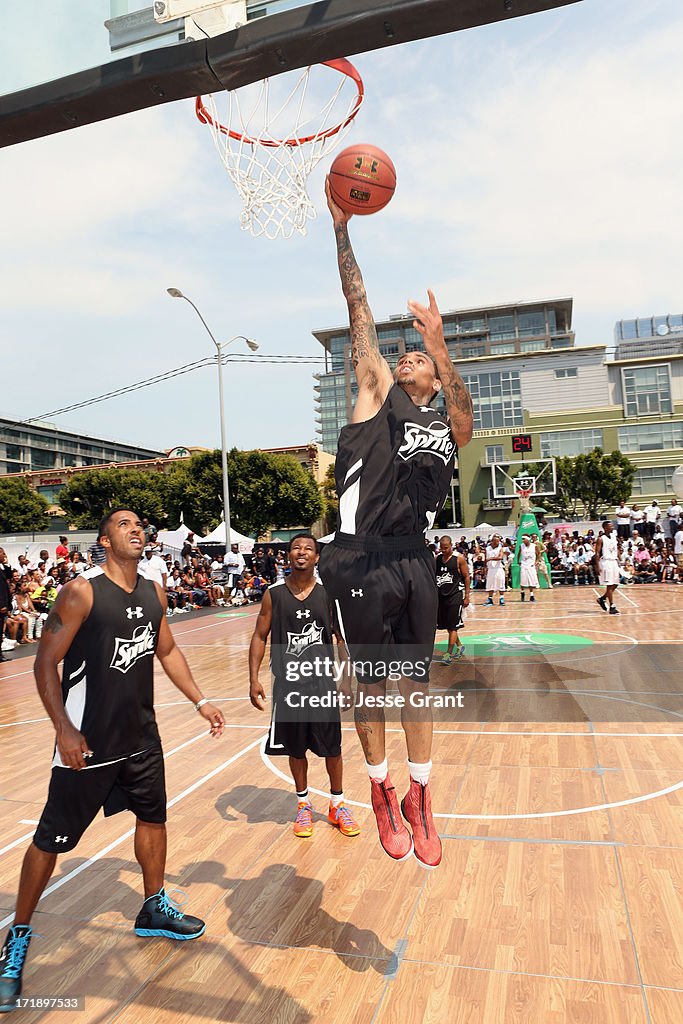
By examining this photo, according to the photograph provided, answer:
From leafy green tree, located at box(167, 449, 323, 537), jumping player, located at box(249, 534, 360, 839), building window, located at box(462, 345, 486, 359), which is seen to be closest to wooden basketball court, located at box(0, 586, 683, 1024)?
jumping player, located at box(249, 534, 360, 839)

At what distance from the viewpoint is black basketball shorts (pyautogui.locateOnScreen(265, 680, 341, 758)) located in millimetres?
4871

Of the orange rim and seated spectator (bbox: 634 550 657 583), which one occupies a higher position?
the orange rim

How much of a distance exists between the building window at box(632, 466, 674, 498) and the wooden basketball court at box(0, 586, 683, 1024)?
49.5m

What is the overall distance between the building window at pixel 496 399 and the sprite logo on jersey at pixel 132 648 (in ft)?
178

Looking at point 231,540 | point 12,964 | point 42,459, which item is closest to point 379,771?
point 12,964

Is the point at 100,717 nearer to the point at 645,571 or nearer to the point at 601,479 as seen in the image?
the point at 645,571

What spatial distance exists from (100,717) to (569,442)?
178ft

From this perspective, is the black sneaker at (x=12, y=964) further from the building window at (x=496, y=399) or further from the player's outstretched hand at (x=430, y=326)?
the building window at (x=496, y=399)

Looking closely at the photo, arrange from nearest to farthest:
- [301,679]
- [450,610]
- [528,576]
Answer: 1. [301,679]
2. [450,610]
3. [528,576]

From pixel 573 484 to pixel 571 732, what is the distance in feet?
148

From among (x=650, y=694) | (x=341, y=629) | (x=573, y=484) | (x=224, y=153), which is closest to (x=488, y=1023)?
(x=341, y=629)

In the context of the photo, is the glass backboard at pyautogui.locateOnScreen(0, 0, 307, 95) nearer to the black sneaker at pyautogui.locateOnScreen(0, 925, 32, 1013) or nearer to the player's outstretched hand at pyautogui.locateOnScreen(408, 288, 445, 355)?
the player's outstretched hand at pyautogui.locateOnScreen(408, 288, 445, 355)

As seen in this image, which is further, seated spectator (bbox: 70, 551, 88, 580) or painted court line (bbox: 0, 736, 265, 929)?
seated spectator (bbox: 70, 551, 88, 580)

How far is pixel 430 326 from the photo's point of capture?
9.11ft
